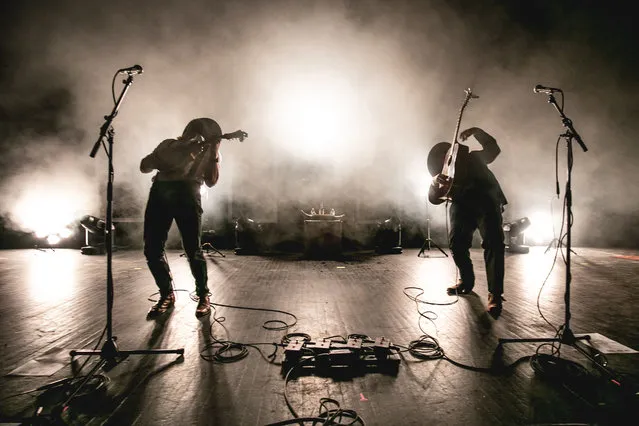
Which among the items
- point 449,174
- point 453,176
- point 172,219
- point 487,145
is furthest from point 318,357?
point 487,145

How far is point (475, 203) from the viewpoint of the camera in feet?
10.7

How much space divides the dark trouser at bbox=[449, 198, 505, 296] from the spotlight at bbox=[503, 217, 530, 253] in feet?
16.5

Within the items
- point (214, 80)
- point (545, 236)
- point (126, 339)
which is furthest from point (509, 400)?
point (545, 236)

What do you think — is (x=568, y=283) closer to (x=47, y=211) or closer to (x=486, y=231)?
(x=486, y=231)

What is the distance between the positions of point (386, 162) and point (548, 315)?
6311 mm

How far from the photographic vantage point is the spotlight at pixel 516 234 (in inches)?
303

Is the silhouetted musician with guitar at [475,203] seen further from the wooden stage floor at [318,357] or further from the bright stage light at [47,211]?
the bright stage light at [47,211]

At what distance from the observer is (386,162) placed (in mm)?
8945

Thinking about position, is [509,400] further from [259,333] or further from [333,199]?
[333,199]

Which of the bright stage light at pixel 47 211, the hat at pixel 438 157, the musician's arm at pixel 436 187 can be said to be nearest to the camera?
the musician's arm at pixel 436 187

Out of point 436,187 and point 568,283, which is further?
point 436,187

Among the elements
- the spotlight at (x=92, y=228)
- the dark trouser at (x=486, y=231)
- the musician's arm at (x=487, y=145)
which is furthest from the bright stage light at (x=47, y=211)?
the musician's arm at (x=487, y=145)

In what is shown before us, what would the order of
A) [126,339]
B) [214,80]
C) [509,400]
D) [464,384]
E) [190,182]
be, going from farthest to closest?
[214,80] < [190,182] < [126,339] < [464,384] < [509,400]

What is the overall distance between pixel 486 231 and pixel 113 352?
3.13m
